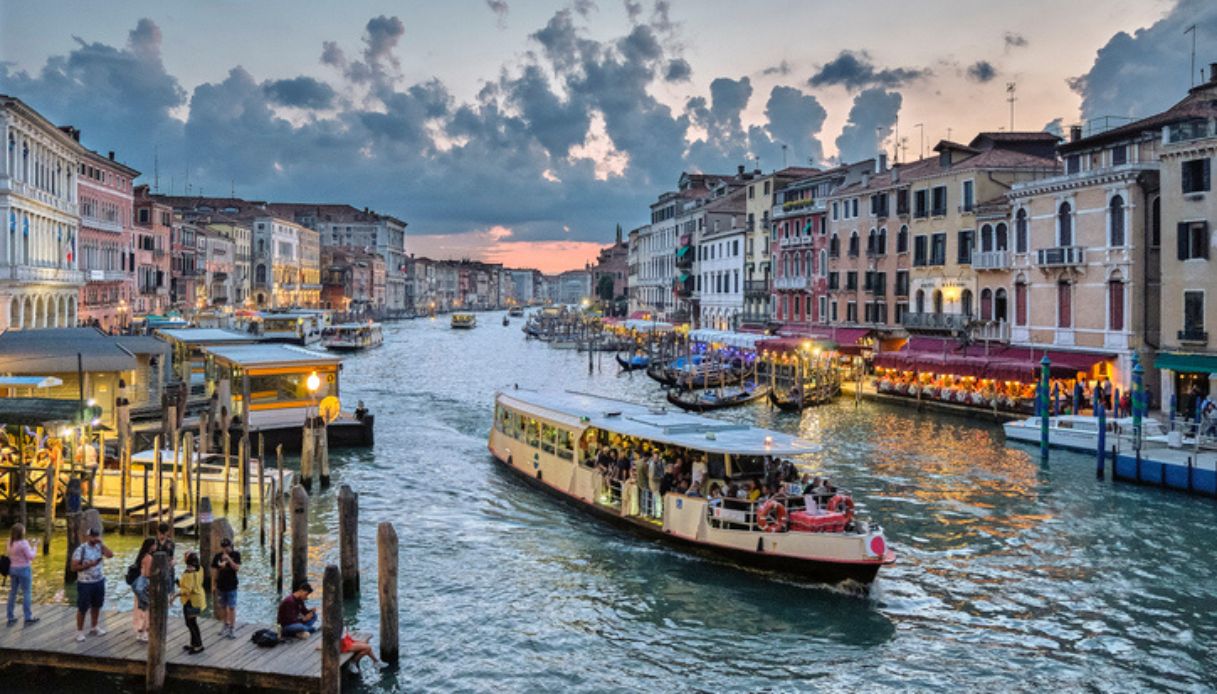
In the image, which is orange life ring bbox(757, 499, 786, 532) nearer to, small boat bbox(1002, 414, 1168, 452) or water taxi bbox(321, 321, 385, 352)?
small boat bbox(1002, 414, 1168, 452)

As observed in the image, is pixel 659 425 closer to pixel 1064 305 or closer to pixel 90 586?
pixel 90 586

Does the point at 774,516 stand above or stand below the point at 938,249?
below

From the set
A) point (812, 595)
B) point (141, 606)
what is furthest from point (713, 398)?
point (141, 606)

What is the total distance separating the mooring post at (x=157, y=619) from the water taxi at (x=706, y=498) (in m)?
8.89

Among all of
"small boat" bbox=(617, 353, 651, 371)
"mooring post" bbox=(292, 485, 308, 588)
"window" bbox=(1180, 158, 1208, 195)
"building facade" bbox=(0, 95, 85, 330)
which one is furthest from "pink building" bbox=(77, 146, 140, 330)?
"window" bbox=(1180, 158, 1208, 195)

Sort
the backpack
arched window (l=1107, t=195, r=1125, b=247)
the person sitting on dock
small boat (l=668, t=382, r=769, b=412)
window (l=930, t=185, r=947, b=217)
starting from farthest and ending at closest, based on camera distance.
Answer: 1. window (l=930, t=185, r=947, b=217)
2. small boat (l=668, t=382, r=769, b=412)
3. arched window (l=1107, t=195, r=1125, b=247)
4. the person sitting on dock
5. the backpack

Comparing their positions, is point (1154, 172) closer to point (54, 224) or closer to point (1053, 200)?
point (1053, 200)

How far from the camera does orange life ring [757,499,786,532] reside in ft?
53.4

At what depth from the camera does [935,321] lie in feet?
143

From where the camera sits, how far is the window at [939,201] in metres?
44.1

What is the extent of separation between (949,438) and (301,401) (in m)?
20.3

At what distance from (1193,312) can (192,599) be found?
29.0m

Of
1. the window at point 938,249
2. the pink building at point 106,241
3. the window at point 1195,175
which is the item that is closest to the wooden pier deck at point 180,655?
the window at point 1195,175

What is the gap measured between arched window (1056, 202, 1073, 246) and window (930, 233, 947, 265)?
820 cm
